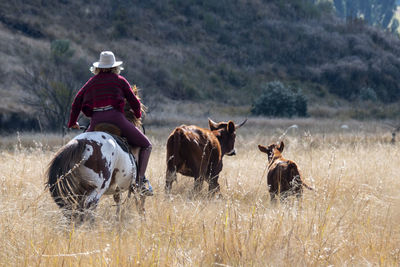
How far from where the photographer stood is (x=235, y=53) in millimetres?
47562

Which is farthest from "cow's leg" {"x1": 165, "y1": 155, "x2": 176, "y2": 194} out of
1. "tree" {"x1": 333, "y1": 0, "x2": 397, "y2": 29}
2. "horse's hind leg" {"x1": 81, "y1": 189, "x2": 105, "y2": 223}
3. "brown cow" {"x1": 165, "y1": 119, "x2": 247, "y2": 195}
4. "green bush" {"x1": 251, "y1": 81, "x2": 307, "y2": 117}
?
"tree" {"x1": 333, "y1": 0, "x2": 397, "y2": 29}

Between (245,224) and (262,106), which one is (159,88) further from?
(245,224)

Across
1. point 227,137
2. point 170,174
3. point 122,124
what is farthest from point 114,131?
point 227,137

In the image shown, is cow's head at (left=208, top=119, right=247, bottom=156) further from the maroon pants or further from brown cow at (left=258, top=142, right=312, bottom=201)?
the maroon pants

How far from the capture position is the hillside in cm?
3681

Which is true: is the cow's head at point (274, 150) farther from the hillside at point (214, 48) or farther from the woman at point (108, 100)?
the hillside at point (214, 48)

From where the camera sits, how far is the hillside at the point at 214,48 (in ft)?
121

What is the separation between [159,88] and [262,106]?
935cm

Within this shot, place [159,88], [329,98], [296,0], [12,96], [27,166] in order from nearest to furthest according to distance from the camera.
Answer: [27,166], [12,96], [159,88], [329,98], [296,0]

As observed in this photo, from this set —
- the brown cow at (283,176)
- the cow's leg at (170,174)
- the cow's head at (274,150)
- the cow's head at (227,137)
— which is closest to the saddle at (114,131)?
the cow's leg at (170,174)

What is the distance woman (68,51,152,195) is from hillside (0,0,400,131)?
23.9m

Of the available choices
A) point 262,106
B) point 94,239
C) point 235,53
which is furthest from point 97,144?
A: point 235,53

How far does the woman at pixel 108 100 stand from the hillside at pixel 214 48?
23867 millimetres

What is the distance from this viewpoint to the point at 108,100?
537 centimetres
